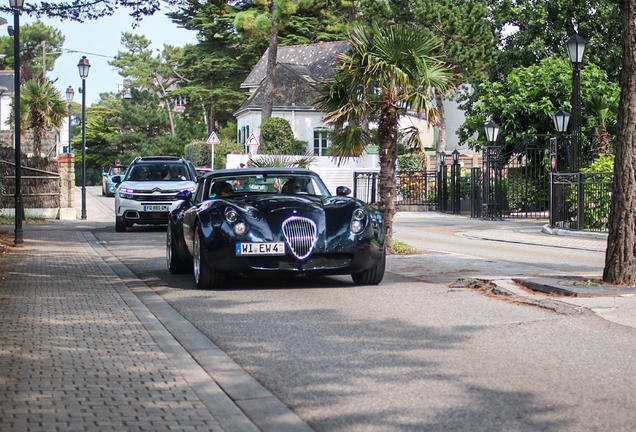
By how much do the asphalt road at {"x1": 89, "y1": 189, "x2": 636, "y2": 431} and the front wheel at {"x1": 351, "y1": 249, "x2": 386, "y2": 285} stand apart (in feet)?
0.57

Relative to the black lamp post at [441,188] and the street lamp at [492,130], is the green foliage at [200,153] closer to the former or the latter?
the black lamp post at [441,188]

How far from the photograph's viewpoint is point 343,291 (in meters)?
10.9

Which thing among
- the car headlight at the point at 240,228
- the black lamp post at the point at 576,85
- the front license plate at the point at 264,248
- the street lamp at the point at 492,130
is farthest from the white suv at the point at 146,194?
the street lamp at the point at 492,130

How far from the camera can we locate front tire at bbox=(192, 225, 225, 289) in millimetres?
10961

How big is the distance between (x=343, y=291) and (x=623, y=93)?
3.70 meters

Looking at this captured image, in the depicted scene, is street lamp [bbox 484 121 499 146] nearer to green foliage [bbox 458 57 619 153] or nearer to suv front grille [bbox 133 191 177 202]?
green foliage [bbox 458 57 619 153]

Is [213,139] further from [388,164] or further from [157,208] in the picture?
[388,164]

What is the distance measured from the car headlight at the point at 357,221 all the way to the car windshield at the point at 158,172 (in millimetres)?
13657

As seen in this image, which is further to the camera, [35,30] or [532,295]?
[35,30]

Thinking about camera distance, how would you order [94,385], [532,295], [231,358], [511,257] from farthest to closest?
[511,257], [532,295], [231,358], [94,385]

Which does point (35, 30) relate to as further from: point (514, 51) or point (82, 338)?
point (82, 338)

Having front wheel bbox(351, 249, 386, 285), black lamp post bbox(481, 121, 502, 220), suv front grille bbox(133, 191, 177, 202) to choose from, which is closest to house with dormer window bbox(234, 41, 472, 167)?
black lamp post bbox(481, 121, 502, 220)

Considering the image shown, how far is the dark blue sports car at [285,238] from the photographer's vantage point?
10.5m

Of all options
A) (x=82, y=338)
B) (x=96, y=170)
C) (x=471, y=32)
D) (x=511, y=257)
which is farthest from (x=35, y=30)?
(x=82, y=338)
